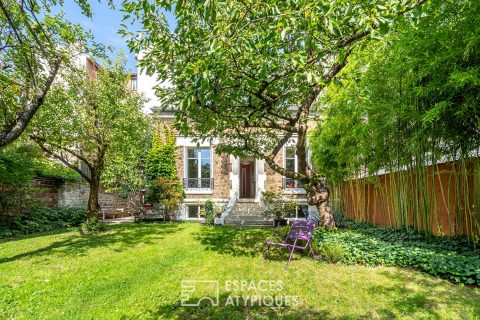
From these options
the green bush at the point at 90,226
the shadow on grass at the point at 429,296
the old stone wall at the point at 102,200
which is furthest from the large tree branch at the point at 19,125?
the old stone wall at the point at 102,200

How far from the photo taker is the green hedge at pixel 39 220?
25.8 ft

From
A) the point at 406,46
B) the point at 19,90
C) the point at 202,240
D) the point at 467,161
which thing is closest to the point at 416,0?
the point at 406,46

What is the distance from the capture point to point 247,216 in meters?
10.1

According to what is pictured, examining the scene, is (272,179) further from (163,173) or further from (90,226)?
(90,226)

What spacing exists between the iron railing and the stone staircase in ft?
5.19

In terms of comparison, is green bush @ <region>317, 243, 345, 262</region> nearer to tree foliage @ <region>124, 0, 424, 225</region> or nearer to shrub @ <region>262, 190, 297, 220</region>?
tree foliage @ <region>124, 0, 424, 225</region>

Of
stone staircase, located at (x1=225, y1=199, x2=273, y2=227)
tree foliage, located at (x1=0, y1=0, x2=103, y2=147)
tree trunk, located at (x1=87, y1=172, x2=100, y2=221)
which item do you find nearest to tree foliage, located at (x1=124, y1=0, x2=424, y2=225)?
tree foliage, located at (x1=0, y1=0, x2=103, y2=147)

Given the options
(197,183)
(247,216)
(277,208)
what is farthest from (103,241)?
(277,208)

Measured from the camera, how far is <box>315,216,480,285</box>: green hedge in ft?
11.8

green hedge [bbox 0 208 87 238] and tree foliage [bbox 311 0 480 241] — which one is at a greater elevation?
tree foliage [bbox 311 0 480 241]

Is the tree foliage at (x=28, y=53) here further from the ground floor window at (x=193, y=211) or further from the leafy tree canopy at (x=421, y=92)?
the ground floor window at (x=193, y=211)

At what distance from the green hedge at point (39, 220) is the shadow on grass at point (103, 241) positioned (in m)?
1.94

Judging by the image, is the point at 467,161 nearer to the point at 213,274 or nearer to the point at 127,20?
the point at 213,274

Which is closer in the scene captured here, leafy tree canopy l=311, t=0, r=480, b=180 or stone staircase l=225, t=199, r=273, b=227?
leafy tree canopy l=311, t=0, r=480, b=180
